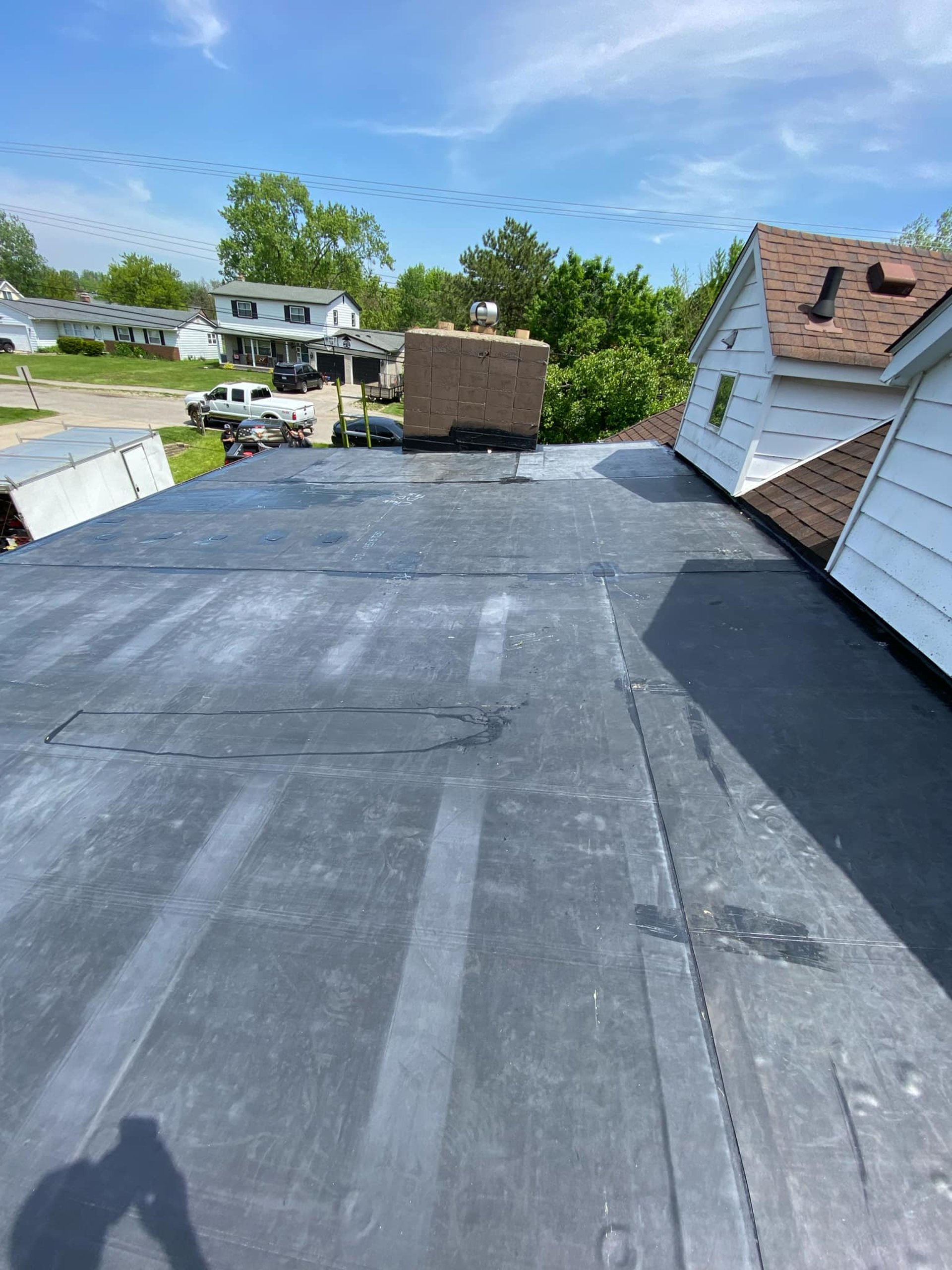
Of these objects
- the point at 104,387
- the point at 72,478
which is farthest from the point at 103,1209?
the point at 104,387

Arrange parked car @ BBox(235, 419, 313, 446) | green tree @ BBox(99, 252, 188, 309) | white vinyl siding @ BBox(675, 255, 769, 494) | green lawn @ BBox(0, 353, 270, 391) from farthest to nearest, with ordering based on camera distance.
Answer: green tree @ BBox(99, 252, 188, 309), green lawn @ BBox(0, 353, 270, 391), parked car @ BBox(235, 419, 313, 446), white vinyl siding @ BBox(675, 255, 769, 494)

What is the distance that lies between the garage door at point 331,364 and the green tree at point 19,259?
239 feet

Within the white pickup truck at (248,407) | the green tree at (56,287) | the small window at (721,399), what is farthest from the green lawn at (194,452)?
the green tree at (56,287)

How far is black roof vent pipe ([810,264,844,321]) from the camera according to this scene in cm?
599

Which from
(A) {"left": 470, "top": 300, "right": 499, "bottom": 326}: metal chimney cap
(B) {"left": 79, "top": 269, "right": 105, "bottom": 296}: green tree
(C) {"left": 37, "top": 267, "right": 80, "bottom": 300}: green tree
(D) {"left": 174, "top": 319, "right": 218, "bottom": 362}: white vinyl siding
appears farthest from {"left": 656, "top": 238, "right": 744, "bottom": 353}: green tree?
(B) {"left": 79, "top": 269, "right": 105, "bottom": 296}: green tree

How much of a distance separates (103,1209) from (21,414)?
32.8 m

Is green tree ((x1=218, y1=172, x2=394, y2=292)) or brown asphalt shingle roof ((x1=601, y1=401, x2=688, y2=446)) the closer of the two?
brown asphalt shingle roof ((x1=601, y1=401, x2=688, y2=446))

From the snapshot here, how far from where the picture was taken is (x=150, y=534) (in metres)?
6.10

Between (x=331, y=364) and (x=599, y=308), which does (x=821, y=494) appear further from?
(x=331, y=364)

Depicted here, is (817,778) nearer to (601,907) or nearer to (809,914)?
(809,914)

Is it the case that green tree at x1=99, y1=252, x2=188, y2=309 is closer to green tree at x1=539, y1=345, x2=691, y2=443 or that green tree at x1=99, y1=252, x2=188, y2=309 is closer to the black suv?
the black suv

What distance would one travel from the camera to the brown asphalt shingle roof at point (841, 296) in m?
5.80

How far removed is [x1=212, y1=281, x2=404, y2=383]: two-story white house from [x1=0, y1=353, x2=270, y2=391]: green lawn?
2.31m

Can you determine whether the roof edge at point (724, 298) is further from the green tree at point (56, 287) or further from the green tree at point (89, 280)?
the green tree at point (89, 280)
